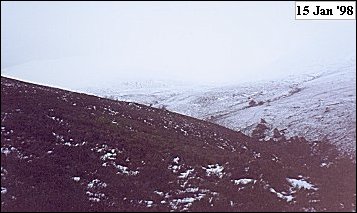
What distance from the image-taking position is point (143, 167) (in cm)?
2227

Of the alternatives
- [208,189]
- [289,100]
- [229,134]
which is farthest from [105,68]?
[208,189]

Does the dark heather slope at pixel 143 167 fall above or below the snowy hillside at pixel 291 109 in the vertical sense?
above

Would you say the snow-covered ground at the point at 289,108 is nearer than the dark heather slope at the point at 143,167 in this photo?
No

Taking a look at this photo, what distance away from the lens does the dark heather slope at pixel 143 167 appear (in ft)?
60.9

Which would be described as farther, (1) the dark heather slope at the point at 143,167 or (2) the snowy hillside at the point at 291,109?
(2) the snowy hillside at the point at 291,109

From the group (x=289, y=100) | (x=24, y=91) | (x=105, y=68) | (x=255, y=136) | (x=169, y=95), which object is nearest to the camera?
(x=24, y=91)

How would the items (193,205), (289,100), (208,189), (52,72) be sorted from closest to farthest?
(193,205)
(208,189)
(289,100)
(52,72)

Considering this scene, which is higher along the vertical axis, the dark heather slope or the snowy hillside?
the dark heather slope

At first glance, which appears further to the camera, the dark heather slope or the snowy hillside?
the snowy hillside

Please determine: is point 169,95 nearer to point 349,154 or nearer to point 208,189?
point 349,154

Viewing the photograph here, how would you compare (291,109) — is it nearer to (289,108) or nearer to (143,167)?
(289,108)

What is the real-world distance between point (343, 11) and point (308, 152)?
1069cm

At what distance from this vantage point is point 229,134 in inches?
1292

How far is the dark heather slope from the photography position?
60.9ft
